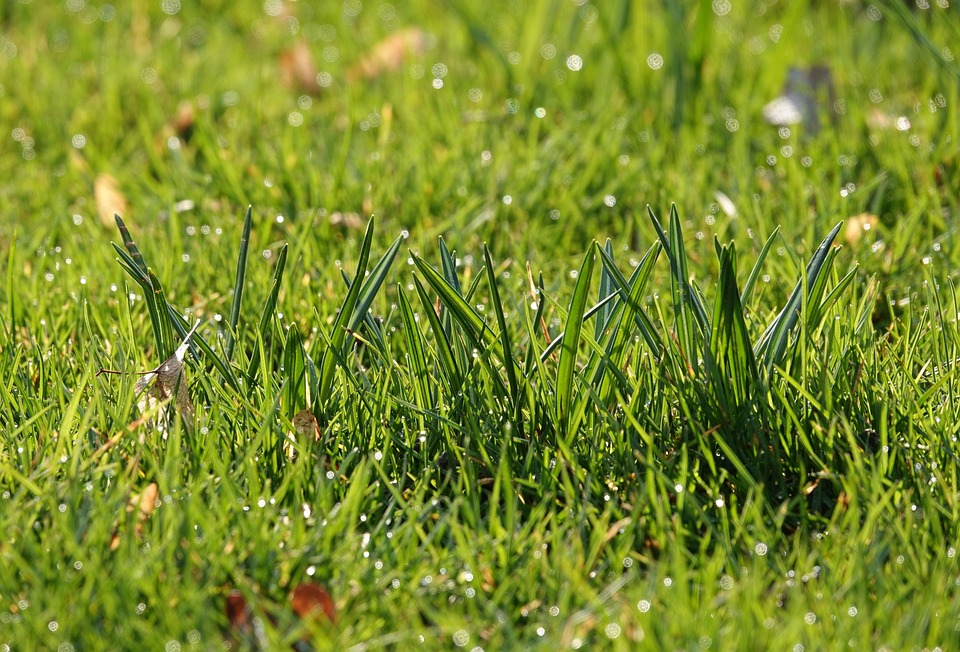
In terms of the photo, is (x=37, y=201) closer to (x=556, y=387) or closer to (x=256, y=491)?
(x=256, y=491)

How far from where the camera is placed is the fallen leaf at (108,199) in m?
2.35

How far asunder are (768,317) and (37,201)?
69.0 inches

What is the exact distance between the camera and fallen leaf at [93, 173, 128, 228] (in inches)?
92.7

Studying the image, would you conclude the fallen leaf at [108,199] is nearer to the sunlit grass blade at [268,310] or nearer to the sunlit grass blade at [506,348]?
the sunlit grass blade at [268,310]

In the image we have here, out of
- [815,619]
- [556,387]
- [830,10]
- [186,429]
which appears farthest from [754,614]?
[830,10]

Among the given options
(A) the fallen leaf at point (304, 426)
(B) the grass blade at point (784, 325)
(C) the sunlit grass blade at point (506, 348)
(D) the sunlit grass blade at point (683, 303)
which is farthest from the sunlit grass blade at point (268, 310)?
(B) the grass blade at point (784, 325)

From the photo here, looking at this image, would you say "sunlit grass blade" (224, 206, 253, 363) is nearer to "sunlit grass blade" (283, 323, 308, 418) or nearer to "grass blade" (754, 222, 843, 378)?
"sunlit grass blade" (283, 323, 308, 418)

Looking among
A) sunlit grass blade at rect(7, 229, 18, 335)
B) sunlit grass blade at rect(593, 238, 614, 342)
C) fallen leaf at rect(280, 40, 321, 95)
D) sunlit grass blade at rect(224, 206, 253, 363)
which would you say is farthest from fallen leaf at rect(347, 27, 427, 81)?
sunlit grass blade at rect(593, 238, 614, 342)

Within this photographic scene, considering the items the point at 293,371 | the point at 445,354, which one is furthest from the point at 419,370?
the point at 293,371

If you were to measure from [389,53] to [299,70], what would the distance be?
28 centimetres

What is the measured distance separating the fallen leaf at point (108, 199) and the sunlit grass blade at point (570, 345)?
1321 mm

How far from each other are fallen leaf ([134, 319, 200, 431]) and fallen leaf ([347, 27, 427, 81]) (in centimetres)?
165

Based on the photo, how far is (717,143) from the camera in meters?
2.49

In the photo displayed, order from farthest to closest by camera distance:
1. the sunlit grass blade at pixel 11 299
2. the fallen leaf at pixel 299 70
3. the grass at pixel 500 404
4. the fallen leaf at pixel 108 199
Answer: the fallen leaf at pixel 299 70, the fallen leaf at pixel 108 199, the sunlit grass blade at pixel 11 299, the grass at pixel 500 404
